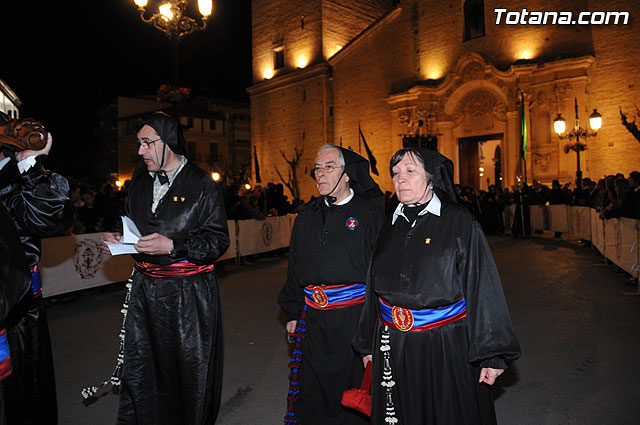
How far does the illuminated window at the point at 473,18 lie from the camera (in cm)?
2316

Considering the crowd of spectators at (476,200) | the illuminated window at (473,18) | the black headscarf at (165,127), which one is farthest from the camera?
the illuminated window at (473,18)

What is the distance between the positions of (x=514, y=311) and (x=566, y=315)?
0.71 metres

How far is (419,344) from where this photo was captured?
265cm

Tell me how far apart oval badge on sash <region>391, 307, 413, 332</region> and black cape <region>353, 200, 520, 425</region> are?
43 mm

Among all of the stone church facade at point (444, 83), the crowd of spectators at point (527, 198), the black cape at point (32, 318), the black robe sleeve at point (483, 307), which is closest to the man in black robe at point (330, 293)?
the black robe sleeve at point (483, 307)

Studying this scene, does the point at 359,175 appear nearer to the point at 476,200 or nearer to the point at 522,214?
the point at 522,214

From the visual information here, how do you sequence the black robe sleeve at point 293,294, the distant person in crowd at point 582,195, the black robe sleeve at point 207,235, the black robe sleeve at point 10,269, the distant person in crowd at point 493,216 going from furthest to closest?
the distant person in crowd at point 493,216
the distant person in crowd at point 582,195
the black robe sleeve at point 293,294
the black robe sleeve at point 207,235
the black robe sleeve at point 10,269

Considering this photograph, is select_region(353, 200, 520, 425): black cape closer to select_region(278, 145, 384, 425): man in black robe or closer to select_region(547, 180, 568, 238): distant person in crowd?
select_region(278, 145, 384, 425): man in black robe

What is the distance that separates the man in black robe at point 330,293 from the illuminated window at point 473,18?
2247 cm

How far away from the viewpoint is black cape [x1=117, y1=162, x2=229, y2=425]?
Result: 3324mm

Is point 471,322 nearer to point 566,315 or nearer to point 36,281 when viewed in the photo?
point 36,281

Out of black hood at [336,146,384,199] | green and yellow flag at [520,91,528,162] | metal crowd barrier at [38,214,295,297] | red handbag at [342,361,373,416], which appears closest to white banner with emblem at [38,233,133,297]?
metal crowd barrier at [38,214,295,297]

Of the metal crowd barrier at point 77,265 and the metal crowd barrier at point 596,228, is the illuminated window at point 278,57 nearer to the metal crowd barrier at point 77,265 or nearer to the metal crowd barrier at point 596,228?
the metal crowd barrier at point 596,228

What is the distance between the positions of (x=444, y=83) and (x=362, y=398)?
2245 centimetres
